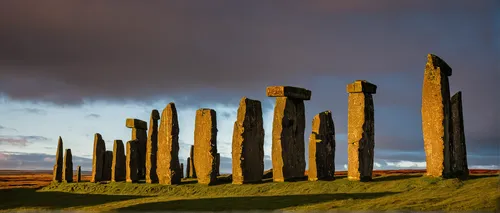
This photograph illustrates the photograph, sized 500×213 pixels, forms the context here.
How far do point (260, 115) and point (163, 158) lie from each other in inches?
241

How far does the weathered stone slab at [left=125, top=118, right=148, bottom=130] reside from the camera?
36188 millimetres

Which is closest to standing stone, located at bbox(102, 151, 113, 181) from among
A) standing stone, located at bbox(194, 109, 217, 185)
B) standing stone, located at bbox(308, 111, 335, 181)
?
standing stone, located at bbox(194, 109, 217, 185)

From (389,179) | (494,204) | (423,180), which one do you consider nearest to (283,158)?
(389,179)

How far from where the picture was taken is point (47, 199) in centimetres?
3100

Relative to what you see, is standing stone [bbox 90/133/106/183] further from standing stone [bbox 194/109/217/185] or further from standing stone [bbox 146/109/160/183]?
standing stone [bbox 194/109/217/185]

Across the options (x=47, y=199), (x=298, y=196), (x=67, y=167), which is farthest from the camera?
(x=67, y=167)

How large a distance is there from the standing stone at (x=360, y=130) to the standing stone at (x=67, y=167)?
2123 centimetres

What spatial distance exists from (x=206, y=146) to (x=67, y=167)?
A: 14395mm

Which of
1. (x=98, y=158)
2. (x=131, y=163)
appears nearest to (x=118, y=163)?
(x=131, y=163)

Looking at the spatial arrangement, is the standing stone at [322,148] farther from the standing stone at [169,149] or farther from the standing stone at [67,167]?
the standing stone at [67,167]

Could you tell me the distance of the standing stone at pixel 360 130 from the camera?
989 inches

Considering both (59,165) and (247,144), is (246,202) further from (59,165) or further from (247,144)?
(59,165)

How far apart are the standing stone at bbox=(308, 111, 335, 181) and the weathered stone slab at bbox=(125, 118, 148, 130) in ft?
43.3

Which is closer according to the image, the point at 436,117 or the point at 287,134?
the point at 436,117
